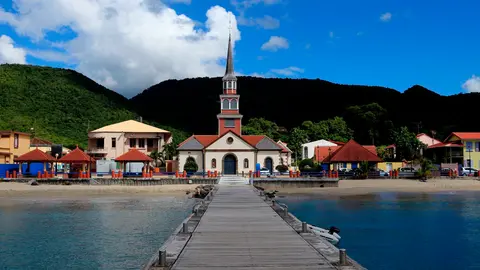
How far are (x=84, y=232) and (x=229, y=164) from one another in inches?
1403

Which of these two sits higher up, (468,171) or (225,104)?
(225,104)

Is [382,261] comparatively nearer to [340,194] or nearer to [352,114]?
[340,194]

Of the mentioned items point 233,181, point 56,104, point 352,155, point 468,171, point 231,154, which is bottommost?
point 233,181

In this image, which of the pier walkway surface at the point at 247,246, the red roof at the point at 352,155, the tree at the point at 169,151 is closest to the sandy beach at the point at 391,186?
the red roof at the point at 352,155

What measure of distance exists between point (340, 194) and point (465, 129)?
8503 cm

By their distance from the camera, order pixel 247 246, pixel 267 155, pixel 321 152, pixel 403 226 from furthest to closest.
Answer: pixel 321 152 → pixel 267 155 → pixel 403 226 → pixel 247 246

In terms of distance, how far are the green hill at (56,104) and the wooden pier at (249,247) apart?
74548 mm

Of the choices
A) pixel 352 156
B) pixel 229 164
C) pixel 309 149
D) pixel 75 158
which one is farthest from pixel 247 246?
pixel 309 149

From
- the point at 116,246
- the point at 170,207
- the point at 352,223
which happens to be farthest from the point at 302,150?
the point at 116,246

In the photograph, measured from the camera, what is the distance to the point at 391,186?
50.3 meters

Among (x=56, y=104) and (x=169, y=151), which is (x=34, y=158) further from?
(x=56, y=104)

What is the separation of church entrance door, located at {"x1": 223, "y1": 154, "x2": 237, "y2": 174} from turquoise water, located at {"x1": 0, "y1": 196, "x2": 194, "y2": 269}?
2092 cm

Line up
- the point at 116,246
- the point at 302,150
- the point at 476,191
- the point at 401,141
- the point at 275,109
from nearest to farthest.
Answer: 1. the point at 116,246
2. the point at 476,191
3. the point at 401,141
4. the point at 302,150
5. the point at 275,109

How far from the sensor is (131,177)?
5241cm
